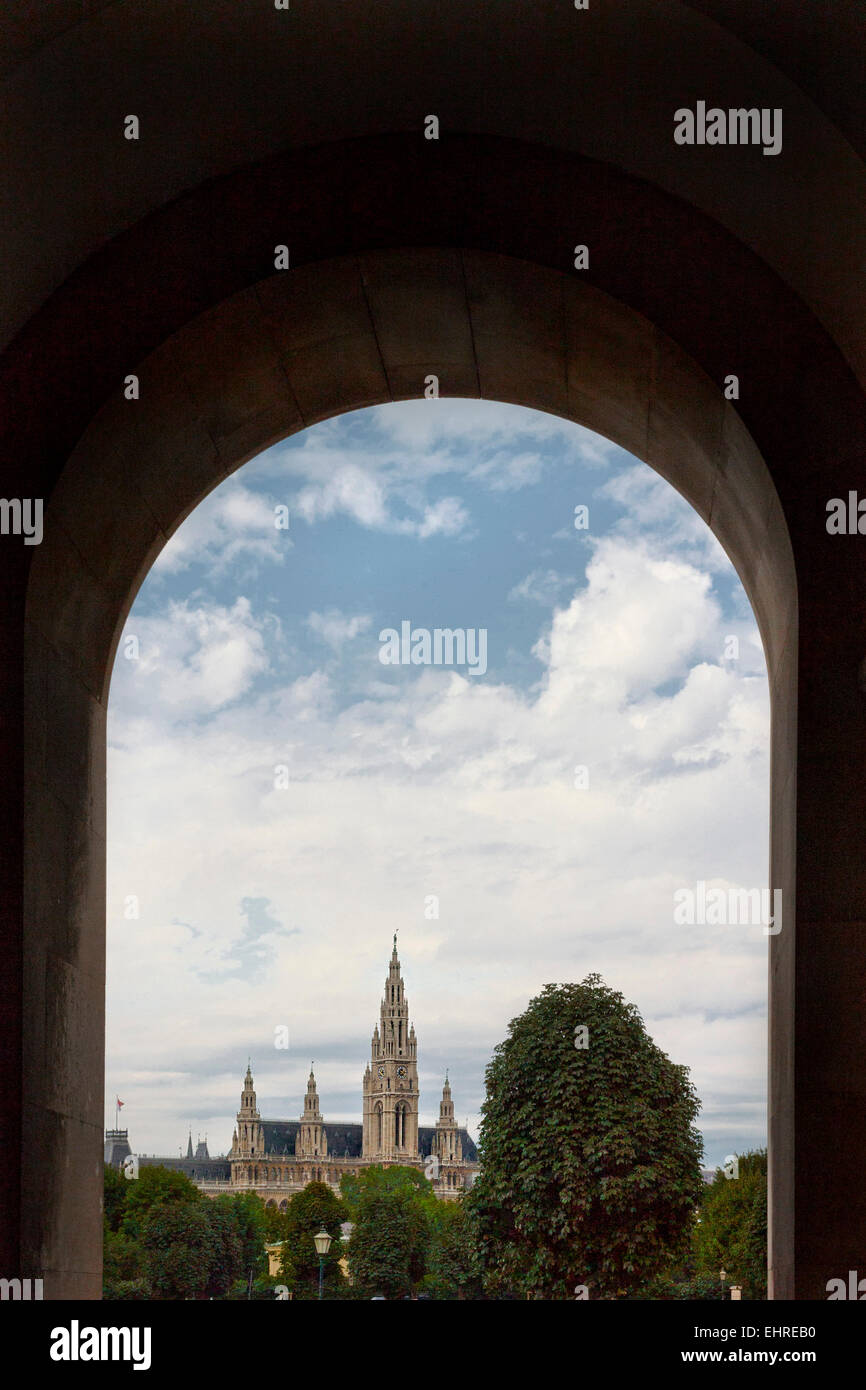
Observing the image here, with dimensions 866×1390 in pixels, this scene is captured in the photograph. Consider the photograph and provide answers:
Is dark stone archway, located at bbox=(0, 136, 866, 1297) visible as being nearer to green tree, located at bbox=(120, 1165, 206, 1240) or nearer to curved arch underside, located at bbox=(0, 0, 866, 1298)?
curved arch underside, located at bbox=(0, 0, 866, 1298)

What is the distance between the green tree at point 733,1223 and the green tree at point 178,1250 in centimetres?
4232

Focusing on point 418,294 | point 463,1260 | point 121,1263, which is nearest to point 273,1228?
point 121,1263

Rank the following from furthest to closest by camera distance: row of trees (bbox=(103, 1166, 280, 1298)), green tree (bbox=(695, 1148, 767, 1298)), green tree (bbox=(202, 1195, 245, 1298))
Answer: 1. green tree (bbox=(202, 1195, 245, 1298))
2. row of trees (bbox=(103, 1166, 280, 1298))
3. green tree (bbox=(695, 1148, 767, 1298))

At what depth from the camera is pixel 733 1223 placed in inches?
3278

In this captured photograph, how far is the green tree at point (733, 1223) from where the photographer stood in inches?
2886

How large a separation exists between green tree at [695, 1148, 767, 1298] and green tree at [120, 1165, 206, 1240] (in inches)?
1864

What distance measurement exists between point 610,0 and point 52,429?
6004 mm

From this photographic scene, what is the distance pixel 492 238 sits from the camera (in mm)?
13008

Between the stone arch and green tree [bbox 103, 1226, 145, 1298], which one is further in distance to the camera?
green tree [bbox 103, 1226, 145, 1298]

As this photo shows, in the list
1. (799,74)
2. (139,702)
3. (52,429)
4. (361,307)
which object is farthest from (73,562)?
(139,702)

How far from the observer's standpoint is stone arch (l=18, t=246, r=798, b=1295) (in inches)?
503

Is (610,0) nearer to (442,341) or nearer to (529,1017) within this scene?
(442,341)

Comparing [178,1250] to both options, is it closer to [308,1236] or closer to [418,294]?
[308,1236]

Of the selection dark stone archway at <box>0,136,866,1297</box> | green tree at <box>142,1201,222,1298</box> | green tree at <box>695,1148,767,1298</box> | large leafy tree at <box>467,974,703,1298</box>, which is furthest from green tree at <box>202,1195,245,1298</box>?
dark stone archway at <box>0,136,866,1297</box>
